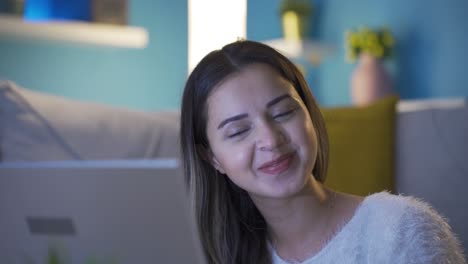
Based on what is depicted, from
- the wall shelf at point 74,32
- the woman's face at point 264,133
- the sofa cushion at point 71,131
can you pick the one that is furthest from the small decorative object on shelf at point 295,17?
the woman's face at point 264,133

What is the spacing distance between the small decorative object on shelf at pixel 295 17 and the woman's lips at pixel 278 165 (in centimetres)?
299

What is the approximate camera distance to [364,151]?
6.06ft

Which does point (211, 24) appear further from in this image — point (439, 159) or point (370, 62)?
point (439, 159)

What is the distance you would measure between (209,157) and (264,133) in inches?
6.9

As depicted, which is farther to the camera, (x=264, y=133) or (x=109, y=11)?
(x=109, y=11)

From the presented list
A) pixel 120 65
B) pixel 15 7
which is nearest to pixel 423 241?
pixel 15 7

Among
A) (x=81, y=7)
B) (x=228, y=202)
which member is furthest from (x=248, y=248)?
(x=81, y=7)

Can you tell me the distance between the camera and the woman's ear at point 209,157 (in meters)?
1.07

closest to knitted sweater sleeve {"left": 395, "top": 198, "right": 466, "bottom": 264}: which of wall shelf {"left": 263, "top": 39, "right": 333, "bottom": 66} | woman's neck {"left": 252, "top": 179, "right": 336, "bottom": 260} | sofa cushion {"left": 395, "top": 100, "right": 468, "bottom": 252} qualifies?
woman's neck {"left": 252, "top": 179, "right": 336, "bottom": 260}

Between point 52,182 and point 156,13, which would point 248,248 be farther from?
point 156,13

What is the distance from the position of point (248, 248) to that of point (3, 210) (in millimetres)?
554

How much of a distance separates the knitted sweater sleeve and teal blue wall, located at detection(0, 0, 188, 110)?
2428 mm

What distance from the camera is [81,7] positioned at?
3102 millimetres

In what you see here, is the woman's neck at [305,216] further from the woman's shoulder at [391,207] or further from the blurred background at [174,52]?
the blurred background at [174,52]
